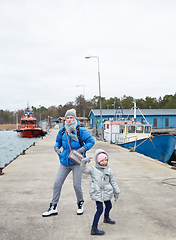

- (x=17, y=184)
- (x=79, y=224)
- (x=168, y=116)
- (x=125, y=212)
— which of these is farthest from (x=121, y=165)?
(x=168, y=116)

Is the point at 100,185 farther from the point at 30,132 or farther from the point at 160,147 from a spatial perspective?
the point at 30,132

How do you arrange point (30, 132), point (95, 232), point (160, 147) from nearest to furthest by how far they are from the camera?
point (95, 232) → point (160, 147) → point (30, 132)

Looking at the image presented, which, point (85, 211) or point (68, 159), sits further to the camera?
point (85, 211)

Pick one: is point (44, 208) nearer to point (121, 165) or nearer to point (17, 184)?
point (17, 184)

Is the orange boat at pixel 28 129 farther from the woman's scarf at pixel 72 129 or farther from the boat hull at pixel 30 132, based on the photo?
the woman's scarf at pixel 72 129

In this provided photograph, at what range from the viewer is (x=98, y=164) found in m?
3.96

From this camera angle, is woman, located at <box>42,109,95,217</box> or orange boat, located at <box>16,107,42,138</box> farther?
orange boat, located at <box>16,107,42,138</box>

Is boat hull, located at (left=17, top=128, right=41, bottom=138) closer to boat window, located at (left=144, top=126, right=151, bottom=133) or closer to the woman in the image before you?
boat window, located at (left=144, top=126, right=151, bottom=133)

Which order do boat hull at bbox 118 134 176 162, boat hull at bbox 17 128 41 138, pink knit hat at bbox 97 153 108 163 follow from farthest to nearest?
boat hull at bbox 17 128 41 138 → boat hull at bbox 118 134 176 162 → pink knit hat at bbox 97 153 108 163

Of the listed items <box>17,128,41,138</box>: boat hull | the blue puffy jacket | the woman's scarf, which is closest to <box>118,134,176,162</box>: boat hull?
the blue puffy jacket

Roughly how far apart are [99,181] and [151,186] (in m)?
3.30

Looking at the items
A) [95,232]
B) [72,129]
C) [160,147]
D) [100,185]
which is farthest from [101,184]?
[160,147]

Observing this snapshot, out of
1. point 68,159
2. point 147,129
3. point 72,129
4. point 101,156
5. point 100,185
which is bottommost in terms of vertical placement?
A: point 100,185

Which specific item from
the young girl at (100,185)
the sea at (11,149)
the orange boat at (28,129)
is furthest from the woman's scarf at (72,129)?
the orange boat at (28,129)
